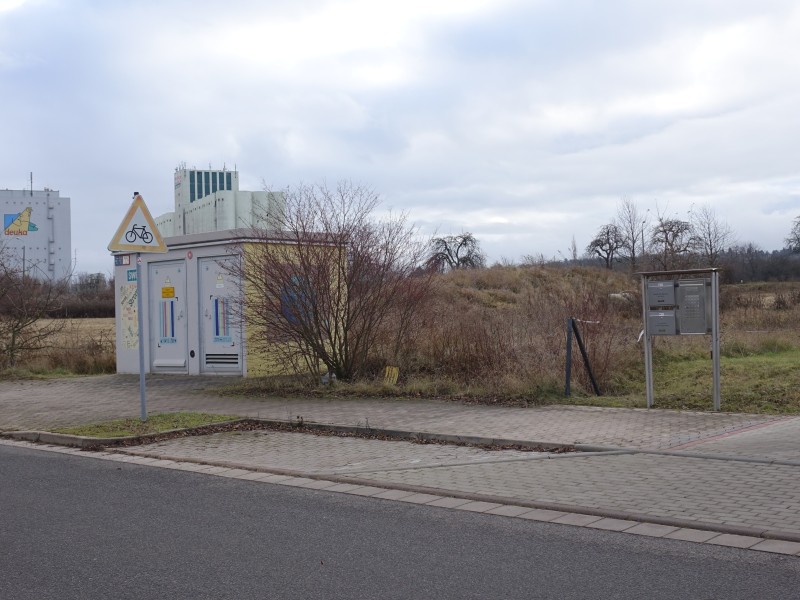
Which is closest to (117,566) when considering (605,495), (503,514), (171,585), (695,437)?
(171,585)

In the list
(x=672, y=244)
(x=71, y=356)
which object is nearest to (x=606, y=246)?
(x=672, y=244)

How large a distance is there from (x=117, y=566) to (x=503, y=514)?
311 centimetres

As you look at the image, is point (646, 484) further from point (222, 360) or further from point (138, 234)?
point (222, 360)

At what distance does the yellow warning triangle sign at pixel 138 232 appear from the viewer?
1205 cm

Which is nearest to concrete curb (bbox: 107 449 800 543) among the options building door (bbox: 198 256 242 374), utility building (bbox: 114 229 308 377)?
utility building (bbox: 114 229 308 377)

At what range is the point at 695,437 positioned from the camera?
10.2 metres

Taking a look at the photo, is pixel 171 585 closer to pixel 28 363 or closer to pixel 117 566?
pixel 117 566

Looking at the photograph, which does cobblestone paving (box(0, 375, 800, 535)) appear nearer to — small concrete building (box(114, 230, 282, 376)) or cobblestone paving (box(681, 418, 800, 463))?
cobblestone paving (box(681, 418, 800, 463))

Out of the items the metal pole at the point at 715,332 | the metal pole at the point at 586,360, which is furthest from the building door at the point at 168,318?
the metal pole at the point at 715,332

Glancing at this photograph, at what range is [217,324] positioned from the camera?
62.6 feet

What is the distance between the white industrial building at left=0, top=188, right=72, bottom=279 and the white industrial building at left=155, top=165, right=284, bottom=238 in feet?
247

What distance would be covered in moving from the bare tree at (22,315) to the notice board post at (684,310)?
58.2ft

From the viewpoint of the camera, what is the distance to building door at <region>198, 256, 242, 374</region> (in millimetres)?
18656

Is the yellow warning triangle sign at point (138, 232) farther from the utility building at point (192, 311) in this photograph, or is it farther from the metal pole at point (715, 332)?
the metal pole at point (715, 332)
